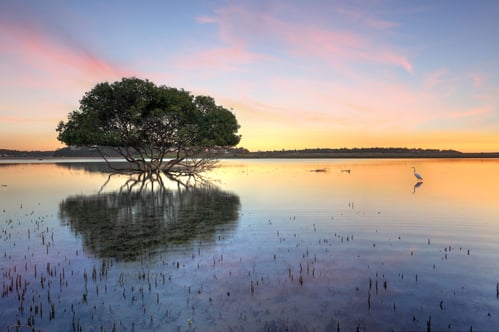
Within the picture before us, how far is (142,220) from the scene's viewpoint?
1908 cm

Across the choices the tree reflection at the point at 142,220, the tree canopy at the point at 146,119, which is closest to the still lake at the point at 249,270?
the tree reflection at the point at 142,220

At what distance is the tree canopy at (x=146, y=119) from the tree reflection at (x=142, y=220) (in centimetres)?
2213

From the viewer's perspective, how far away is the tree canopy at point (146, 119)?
49.4m

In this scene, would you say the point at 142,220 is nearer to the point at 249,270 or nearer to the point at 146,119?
the point at 249,270

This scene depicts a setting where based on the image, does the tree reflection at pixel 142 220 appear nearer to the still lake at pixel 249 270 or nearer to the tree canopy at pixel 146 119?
the still lake at pixel 249 270

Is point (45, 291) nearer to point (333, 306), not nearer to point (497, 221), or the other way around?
point (333, 306)

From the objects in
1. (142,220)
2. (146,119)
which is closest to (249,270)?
(142,220)

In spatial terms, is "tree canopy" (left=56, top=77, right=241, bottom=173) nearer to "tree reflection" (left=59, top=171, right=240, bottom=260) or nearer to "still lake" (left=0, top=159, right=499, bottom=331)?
"tree reflection" (left=59, top=171, right=240, bottom=260)

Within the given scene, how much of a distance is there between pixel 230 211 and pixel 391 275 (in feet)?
43.6

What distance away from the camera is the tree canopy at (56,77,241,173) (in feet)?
162

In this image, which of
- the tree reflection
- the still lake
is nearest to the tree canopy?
the tree reflection

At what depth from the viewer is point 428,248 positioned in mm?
13500

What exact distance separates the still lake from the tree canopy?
1177 inches

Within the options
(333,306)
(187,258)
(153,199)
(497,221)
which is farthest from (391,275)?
(153,199)
